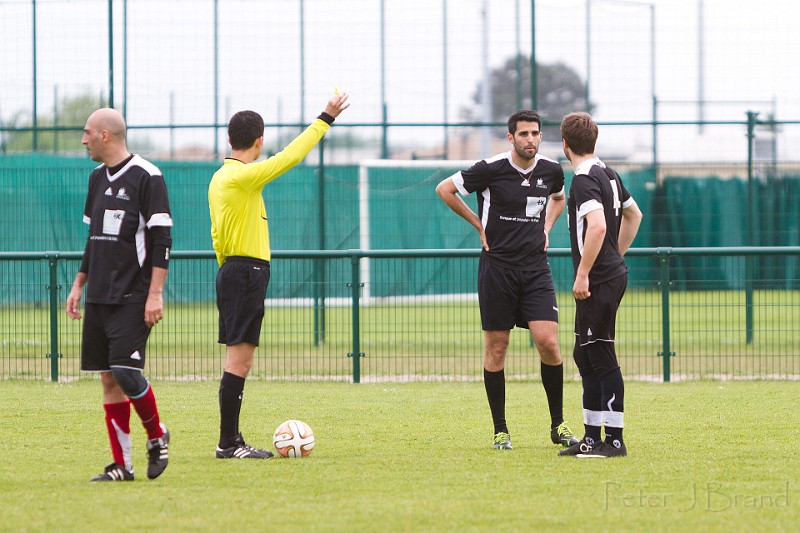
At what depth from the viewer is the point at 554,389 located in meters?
7.50

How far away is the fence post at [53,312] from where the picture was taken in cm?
1208

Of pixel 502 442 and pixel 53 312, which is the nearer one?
pixel 502 442

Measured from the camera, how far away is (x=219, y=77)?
57.3 ft

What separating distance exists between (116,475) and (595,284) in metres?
2.87

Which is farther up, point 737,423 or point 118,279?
point 118,279

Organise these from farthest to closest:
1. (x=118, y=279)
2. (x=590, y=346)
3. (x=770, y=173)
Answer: (x=770, y=173) < (x=590, y=346) < (x=118, y=279)

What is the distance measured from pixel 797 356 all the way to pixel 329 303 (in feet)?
16.4

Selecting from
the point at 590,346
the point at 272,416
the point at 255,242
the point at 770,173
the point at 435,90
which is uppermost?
the point at 435,90

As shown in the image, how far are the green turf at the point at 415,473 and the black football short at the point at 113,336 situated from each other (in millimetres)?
628

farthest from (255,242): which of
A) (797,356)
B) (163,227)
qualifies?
(797,356)

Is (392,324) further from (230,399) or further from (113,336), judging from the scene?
(113,336)

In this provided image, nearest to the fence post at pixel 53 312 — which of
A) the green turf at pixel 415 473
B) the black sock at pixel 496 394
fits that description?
the green turf at pixel 415 473

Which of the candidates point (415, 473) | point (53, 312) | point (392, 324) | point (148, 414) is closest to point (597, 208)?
point (415, 473)

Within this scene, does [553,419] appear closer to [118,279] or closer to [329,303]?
[118,279]
